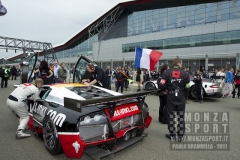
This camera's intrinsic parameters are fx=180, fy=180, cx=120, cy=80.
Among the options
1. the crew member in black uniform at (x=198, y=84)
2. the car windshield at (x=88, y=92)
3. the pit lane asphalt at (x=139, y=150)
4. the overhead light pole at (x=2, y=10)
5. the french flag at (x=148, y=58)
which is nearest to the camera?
the pit lane asphalt at (x=139, y=150)

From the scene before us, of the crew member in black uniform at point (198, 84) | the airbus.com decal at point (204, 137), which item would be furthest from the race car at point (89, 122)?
the crew member in black uniform at point (198, 84)

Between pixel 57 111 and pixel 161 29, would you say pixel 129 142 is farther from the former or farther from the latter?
pixel 161 29

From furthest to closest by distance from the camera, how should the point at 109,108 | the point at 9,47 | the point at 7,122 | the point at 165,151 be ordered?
the point at 9,47 → the point at 7,122 → the point at 165,151 → the point at 109,108

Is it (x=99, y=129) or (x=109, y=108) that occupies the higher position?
(x=109, y=108)

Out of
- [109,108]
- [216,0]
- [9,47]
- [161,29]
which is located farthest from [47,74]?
[9,47]

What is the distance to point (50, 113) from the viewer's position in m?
3.03

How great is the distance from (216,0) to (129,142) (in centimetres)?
2936

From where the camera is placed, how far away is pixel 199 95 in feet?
25.6

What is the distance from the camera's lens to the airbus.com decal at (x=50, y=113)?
9.03ft

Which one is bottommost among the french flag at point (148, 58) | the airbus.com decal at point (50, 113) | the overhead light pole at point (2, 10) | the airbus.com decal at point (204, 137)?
the airbus.com decal at point (204, 137)

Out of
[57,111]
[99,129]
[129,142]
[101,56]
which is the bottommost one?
[129,142]

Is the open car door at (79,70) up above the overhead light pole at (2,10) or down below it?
below

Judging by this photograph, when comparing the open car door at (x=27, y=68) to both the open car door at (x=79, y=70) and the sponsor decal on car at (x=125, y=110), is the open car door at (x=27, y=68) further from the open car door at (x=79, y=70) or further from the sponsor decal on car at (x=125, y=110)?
the sponsor decal on car at (x=125, y=110)

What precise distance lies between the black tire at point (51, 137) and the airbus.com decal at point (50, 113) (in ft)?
0.29
